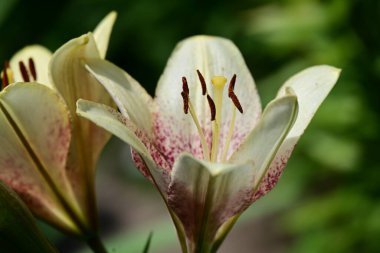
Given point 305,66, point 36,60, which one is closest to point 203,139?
point 36,60

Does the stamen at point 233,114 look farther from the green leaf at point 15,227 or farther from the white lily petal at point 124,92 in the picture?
the green leaf at point 15,227

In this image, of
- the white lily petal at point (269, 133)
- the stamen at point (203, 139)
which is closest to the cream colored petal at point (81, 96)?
the stamen at point (203, 139)

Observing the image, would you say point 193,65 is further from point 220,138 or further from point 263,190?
point 263,190

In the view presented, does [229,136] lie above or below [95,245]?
above

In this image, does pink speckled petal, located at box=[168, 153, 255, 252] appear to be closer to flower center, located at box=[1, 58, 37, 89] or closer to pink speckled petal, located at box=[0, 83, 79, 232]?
pink speckled petal, located at box=[0, 83, 79, 232]

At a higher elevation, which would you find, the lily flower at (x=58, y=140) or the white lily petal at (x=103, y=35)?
the white lily petal at (x=103, y=35)

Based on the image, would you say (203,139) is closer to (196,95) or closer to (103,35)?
(196,95)

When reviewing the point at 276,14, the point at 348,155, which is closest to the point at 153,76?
the point at 276,14
